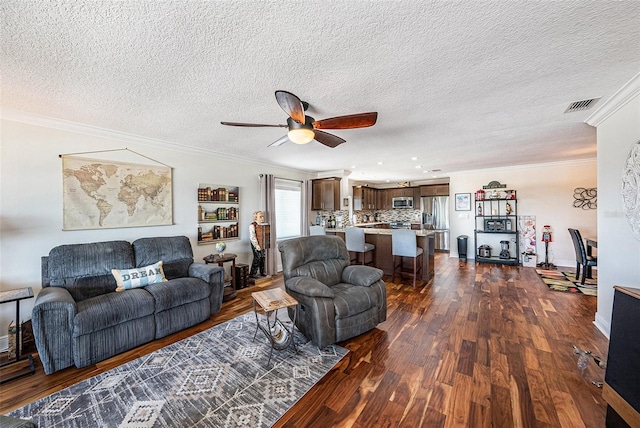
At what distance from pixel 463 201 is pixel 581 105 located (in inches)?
179

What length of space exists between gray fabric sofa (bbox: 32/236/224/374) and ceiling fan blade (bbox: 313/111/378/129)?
7.75 feet

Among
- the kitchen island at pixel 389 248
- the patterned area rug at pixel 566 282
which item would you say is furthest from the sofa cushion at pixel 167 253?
the patterned area rug at pixel 566 282

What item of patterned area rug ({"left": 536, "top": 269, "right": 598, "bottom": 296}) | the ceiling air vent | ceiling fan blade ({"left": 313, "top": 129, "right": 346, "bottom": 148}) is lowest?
patterned area rug ({"left": 536, "top": 269, "right": 598, "bottom": 296})

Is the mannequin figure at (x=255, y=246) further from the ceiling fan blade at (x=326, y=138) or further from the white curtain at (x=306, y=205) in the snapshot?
the ceiling fan blade at (x=326, y=138)

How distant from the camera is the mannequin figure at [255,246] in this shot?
4.57m

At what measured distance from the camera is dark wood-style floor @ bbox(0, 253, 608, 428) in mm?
1606

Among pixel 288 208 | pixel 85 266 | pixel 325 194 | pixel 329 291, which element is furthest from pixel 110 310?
pixel 325 194

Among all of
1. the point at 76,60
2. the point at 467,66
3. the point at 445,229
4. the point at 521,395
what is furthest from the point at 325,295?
the point at 445,229

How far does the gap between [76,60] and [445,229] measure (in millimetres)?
8753

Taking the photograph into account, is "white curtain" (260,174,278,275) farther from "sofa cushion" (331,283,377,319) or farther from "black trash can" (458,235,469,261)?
"black trash can" (458,235,469,261)

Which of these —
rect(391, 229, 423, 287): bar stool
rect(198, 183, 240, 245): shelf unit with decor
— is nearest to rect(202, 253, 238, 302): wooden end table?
rect(198, 183, 240, 245): shelf unit with decor

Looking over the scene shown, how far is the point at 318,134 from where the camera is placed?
8.14 ft

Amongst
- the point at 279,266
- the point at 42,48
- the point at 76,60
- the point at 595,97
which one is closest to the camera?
the point at 42,48

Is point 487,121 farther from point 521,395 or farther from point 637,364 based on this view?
point 521,395
